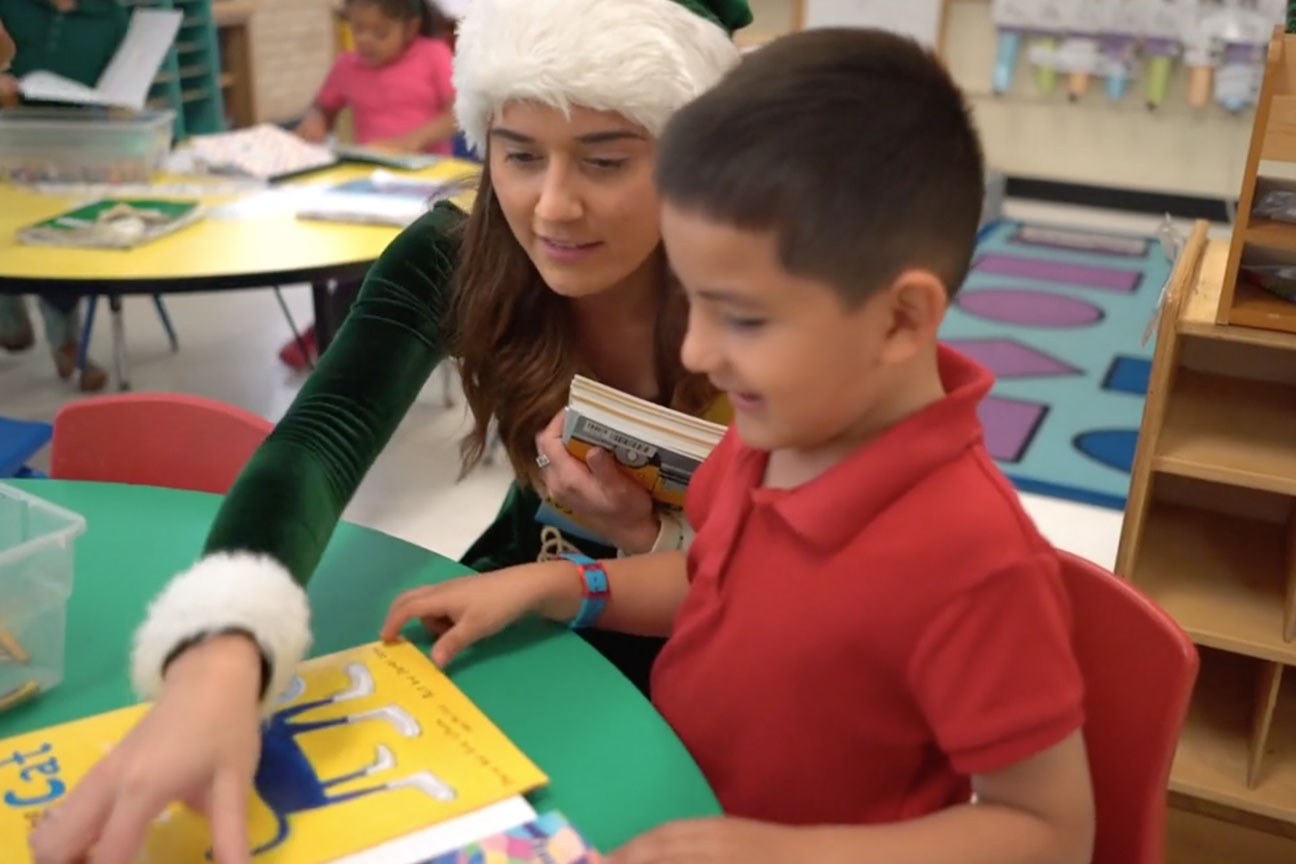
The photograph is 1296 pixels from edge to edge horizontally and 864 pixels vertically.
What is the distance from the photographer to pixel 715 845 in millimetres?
625

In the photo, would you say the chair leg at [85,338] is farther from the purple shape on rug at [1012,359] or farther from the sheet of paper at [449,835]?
the sheet of paper at [449,835]

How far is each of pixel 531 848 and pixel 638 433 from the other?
0.44 m

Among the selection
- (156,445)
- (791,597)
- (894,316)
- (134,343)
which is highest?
(894,316)

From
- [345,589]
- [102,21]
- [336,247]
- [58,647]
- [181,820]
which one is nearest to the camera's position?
[181,820]

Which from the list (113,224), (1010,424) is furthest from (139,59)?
(1010,424)

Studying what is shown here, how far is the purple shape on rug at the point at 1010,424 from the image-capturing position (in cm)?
282

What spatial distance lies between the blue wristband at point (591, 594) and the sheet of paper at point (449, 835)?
237 mm

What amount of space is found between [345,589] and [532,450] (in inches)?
12.7

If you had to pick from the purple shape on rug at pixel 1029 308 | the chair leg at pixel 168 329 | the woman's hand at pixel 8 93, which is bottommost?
the chair leg at pixel 168 329

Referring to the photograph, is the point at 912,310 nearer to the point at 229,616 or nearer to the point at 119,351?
the point at 229,616

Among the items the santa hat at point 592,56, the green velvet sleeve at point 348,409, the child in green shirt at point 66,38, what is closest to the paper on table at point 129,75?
the child in green shirt at point 66,38

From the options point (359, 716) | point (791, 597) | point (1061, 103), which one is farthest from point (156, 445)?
point (1061, 103)

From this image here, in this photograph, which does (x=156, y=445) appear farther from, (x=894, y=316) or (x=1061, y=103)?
(x=1061, y=103)

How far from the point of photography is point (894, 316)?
670 millimetres
